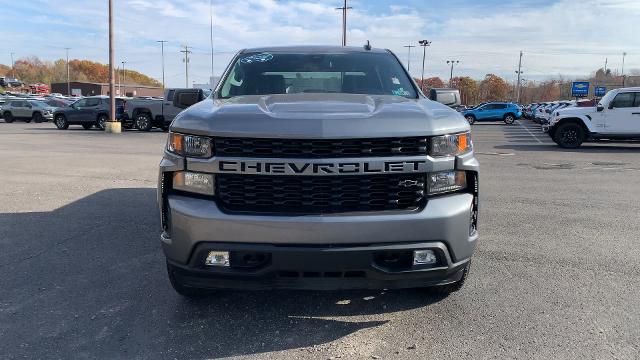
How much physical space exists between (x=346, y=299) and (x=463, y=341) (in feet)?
3.07

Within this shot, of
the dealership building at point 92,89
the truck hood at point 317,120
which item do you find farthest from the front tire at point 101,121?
the dealership building at point 92,89

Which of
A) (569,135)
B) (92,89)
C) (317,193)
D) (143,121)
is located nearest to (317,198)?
(317,193)

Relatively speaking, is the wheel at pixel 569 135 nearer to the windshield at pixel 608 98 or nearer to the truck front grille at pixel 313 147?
the windshield at pixel 608 98

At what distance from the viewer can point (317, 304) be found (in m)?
3.68

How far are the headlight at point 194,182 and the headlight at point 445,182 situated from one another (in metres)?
1.27

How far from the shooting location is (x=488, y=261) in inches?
184

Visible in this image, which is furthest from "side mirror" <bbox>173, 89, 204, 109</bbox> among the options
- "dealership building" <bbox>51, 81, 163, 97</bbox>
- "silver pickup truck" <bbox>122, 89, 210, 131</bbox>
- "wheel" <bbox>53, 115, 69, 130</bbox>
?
"dealership building" <bbox>51, 81, 163, 97</bbox>

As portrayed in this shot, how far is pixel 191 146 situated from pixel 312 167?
0.75 metres

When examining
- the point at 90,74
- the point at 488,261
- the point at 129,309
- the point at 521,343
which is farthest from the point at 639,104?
the point at 90,74

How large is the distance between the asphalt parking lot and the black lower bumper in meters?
0.42

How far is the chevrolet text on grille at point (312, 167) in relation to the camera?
2.85 meters

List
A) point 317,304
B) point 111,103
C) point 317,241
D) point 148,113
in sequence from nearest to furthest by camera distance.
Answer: point 317,241 < point 317,304 < point 111,103 < point 148,113

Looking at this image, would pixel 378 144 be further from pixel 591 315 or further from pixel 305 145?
pixel 591 315

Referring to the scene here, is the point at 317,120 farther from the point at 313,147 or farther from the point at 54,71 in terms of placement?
the point at 54,71
